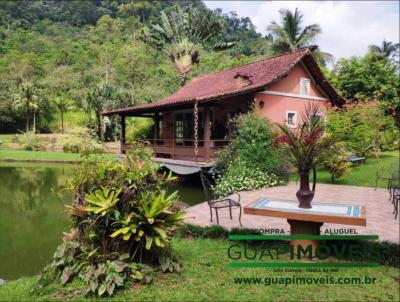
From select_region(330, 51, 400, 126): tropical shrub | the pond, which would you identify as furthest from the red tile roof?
the pond

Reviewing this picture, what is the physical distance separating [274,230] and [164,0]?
89203 millimetres

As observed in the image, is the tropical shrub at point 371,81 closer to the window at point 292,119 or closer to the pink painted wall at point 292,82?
the pink painted wall at point 292,82

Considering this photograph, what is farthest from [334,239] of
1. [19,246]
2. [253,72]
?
[253,72]

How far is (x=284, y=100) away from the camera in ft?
52.1

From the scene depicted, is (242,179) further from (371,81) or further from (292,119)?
(371,81)

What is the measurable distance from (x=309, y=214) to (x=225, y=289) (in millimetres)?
1481

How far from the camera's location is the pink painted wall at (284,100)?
49.2 ft

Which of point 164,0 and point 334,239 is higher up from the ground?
point 164,0

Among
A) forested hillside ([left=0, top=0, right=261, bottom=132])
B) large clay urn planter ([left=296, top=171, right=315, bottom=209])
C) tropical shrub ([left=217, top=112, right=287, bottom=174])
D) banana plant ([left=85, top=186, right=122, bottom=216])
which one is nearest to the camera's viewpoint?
banana plant ([left=85, top=186, right=122, bottom=216])

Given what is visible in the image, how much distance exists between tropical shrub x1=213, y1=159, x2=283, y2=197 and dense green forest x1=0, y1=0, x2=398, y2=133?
11.4 m

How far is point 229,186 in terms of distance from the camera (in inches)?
443

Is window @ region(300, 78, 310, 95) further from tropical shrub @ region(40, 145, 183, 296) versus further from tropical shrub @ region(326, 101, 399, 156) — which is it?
tropical shrub @ region(40, 145, 183, 296)

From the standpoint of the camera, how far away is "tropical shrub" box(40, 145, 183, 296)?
177 inches

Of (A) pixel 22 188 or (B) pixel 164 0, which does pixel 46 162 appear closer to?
(A) pixel 22 188
